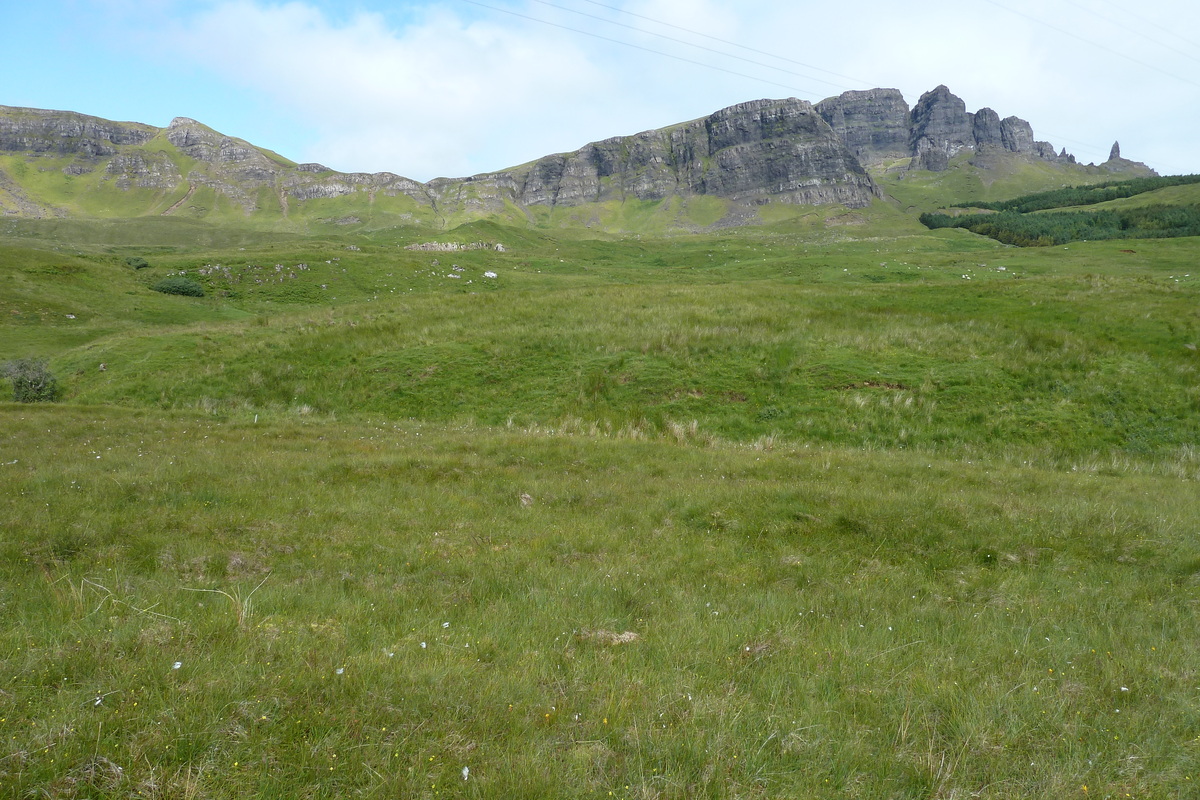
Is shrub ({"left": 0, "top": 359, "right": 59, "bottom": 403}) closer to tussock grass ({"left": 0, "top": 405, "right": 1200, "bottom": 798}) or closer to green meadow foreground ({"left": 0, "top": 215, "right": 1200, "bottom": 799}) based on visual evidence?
green meadow foreground ({"left": 0, "top": 215, "right": 1200, "bottom": 799})

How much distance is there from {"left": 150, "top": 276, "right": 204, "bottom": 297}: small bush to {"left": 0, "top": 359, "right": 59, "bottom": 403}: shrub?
30.1 meters

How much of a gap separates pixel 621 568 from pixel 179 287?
59.7 metres

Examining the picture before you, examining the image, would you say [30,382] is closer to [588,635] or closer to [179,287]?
[588,635]

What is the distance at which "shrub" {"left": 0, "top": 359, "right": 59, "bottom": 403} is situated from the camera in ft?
79.0

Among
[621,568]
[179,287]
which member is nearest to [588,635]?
[621,568]

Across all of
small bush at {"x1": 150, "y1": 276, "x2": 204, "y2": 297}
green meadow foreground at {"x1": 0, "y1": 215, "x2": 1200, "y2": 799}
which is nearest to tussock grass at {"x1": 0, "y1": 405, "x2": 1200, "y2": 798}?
green meadow foreground at {"x1": 0, "y1": 215, "x2": 1200, "y2": 799}

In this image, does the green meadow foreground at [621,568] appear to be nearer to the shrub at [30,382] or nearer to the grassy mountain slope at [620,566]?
the grassy mountain slope at [620,566]

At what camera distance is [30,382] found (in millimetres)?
24312

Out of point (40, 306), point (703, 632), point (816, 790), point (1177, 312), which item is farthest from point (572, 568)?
point (40, 306)

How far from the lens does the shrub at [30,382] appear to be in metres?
24.1

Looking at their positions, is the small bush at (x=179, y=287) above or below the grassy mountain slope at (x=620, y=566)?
above

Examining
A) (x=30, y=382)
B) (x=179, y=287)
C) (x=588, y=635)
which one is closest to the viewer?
(x=588, y=635)

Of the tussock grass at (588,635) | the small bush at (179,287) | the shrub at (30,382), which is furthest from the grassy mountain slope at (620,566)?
the small bush at (179,287)

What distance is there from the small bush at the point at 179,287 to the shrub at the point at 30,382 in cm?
3011
